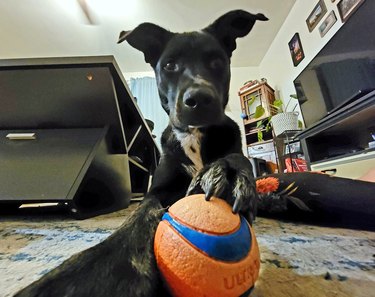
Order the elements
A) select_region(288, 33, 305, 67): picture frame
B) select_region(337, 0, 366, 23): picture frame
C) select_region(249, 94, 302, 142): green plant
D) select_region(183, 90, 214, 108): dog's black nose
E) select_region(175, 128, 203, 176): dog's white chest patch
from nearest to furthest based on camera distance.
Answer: select_region(183, 90, 214, 108): dog's black nose
select_region(175, 128, 203, 176): dog's white chest patch
select_region(337, 0, 366, 23): picture frame
select_region(288, 33, 305, 67): picture frame
select_region(249, 94, 302, 142): green plant

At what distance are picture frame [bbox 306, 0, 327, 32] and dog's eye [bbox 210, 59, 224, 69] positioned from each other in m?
2.68

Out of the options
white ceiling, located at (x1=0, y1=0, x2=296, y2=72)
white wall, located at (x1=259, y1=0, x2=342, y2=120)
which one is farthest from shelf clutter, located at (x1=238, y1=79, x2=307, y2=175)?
white ceiling, located at (x1=0, y1=0, x2=296, y2=72)

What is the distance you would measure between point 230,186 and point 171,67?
0.74 m

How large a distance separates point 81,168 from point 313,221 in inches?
43.0

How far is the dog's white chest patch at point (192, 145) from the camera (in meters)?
0.93

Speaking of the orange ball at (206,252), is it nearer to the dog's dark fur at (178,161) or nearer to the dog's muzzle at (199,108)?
the dog's dark fur at (178,161)

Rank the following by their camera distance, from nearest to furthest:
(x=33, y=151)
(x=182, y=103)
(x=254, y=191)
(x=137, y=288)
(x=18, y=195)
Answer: (x=137, y=288)
(x=254, y=191)
(x=182, y=103)
(x=18, y=195)
(x=33, y=151)

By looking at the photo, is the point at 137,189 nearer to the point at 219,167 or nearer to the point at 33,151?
the point at 33,151

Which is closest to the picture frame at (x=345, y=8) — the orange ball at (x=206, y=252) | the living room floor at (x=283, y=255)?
the living room floor at (x=283, y=255)

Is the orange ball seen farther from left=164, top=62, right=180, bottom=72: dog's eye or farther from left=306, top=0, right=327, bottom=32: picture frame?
left=306, top=0, right=327, bottom=32: picture frame

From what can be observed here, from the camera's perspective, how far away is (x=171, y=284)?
0.36m

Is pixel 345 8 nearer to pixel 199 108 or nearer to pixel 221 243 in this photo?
pixel 199 108

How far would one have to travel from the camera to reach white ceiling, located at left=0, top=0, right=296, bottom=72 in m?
3.41

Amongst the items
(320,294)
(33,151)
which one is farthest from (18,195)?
(320,294)
